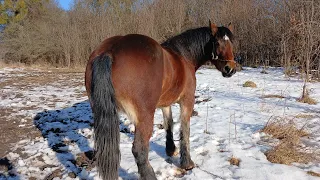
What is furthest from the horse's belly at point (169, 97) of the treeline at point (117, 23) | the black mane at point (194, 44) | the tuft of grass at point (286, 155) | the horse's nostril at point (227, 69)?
the treeline at point (117, 23)

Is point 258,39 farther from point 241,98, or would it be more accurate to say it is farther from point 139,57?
point 139,57

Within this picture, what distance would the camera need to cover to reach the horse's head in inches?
134

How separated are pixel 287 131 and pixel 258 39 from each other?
48.6 feet

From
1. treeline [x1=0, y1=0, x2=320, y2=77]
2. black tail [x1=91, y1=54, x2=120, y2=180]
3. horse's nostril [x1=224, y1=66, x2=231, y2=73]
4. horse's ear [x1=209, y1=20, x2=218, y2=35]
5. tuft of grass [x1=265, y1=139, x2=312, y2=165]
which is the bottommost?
tuft of grass [x1=265, y1=139, x2=312, y2=165]

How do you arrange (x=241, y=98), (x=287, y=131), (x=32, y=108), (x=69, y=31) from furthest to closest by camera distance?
(x=69, y=31), (x=241, y=98), (x=32, y=108), (x=287, y=131)

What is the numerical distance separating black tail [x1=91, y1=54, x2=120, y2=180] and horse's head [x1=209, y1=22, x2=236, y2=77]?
1.67 m

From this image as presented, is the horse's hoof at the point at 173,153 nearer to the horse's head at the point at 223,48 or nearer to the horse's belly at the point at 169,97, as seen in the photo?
the horse's belly at the point at 169,97

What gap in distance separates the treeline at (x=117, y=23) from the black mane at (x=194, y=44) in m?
11.7

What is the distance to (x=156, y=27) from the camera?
1994cm

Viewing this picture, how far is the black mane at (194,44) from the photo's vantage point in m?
3.60

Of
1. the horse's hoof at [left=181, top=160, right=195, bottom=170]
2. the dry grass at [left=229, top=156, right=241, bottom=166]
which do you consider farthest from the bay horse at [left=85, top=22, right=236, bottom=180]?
the dry grass at [left=229, top=156, right=241, bottom=166]

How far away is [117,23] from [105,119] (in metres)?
19.7

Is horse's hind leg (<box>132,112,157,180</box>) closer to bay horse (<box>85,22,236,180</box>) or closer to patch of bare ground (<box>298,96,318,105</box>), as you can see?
bay horse (<box>85,22,236,180</box>)

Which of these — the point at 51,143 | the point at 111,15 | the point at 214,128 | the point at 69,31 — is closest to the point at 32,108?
the point at 51,143
